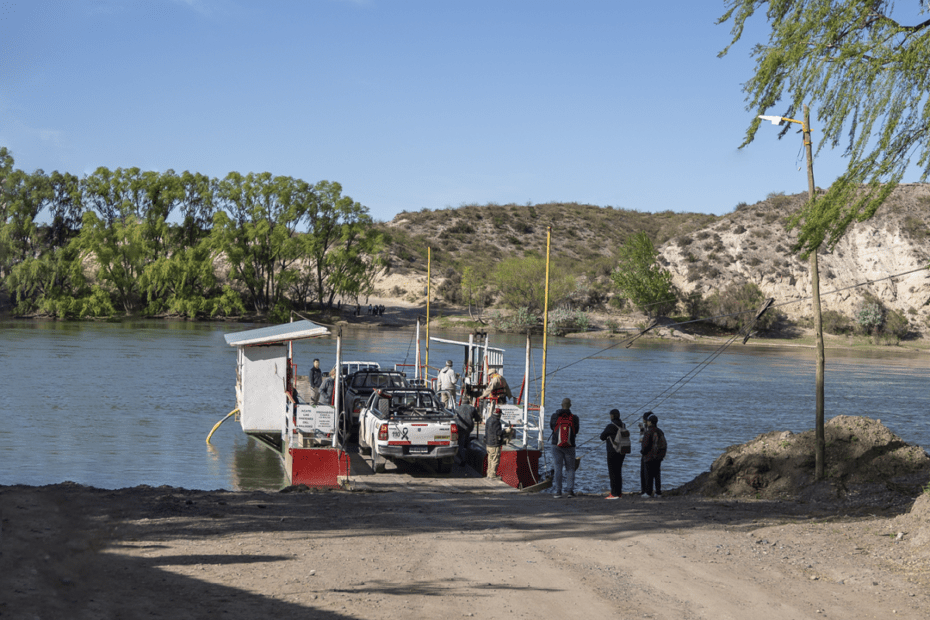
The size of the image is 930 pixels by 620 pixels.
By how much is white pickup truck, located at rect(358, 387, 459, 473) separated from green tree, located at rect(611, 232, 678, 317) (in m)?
63.8

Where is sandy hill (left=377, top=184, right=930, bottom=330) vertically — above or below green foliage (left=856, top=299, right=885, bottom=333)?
above

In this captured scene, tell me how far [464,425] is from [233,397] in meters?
18.6

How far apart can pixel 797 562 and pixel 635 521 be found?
266cm

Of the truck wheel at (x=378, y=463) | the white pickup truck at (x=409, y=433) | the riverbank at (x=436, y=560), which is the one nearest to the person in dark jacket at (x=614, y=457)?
the riverbank at (x=436, y=560)

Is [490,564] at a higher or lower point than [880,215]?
lower

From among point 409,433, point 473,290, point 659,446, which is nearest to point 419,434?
point 409,433

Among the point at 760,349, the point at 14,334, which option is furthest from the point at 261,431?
the point at 760,349

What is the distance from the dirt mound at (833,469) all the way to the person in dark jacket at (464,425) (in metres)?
4.58

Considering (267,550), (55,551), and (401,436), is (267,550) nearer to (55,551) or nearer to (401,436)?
(55,551)

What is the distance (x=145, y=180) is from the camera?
81.0 meters

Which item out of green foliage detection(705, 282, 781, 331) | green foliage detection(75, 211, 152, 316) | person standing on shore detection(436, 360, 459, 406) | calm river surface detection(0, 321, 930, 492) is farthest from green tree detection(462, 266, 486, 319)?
person standing on shore detection(436, 360, 459, 406)

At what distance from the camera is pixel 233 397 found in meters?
33.8

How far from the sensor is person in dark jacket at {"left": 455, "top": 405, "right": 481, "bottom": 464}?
1756cm

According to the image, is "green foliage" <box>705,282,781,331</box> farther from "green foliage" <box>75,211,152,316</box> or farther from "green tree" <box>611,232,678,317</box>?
"green foliage" <box>75,211,152,316</box>
